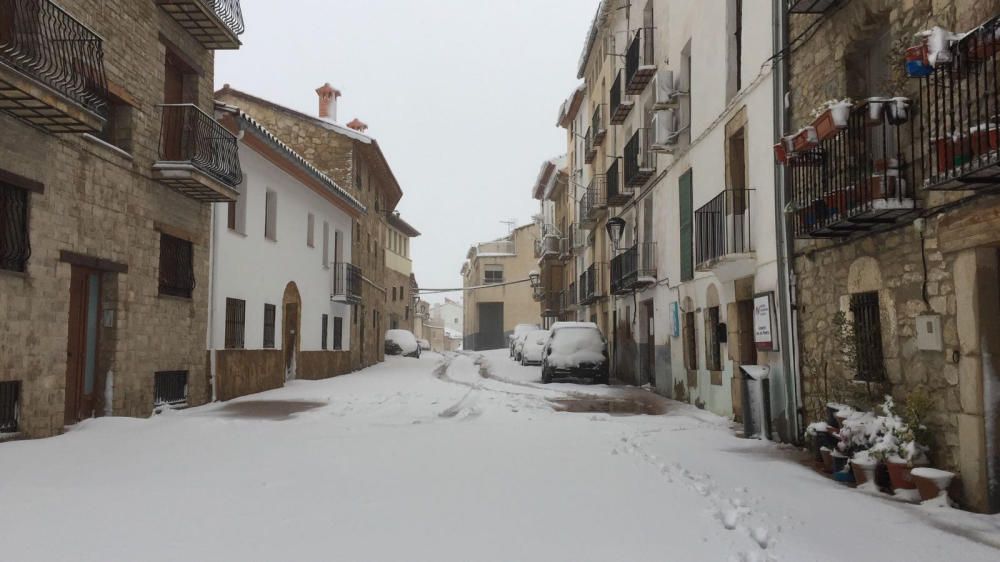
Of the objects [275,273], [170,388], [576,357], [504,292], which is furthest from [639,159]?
[504,292]

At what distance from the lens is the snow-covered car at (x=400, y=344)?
3822 cm

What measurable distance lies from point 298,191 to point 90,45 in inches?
401

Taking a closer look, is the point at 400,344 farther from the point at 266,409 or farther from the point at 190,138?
the point at 190,138

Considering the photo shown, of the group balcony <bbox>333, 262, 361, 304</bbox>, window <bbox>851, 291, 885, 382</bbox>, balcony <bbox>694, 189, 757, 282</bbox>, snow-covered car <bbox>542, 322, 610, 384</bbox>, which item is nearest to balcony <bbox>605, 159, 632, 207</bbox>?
snow-covered car <bbox>542, 322, 610, 384</bbox>

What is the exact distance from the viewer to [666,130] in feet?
49.3

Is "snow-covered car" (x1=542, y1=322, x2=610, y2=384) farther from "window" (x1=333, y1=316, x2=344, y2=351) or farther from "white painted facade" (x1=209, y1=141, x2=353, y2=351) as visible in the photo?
"window" (x1=333, y1=316, x2=344, y2=351)

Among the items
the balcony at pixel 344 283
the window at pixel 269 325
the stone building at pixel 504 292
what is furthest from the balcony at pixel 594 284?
the stone building at pixel 504 292

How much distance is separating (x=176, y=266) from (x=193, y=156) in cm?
199

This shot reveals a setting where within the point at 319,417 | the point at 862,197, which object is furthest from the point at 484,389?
the point at 862,197

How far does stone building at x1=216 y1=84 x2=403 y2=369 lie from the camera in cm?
2584

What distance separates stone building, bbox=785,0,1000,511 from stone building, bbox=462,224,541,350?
47260mm

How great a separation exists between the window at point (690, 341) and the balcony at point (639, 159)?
13.3ft

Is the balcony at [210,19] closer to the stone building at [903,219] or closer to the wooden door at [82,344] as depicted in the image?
the wooden door at [82,344]

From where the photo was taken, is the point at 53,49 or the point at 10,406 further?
the point at 53,49
